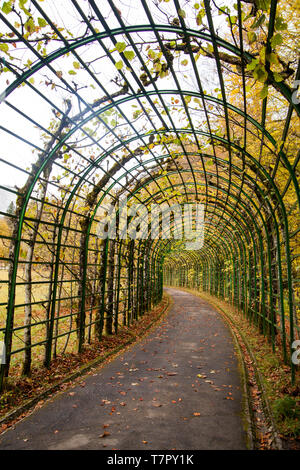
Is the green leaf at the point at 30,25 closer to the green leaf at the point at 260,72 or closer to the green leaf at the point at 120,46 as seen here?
the green leaf at the point at 120,46

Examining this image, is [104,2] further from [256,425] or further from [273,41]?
[256,425]

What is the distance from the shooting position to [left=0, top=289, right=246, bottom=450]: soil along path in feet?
11.4

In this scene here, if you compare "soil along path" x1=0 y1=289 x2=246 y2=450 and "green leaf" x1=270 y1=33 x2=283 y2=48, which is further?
"soil along path" x1=0 y1=289 x2=246 y2=450

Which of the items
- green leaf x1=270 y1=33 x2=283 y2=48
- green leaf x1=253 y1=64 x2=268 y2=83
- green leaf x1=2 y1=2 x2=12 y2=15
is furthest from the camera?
green leaf x1=2 y1=2 x2=12 y2=15

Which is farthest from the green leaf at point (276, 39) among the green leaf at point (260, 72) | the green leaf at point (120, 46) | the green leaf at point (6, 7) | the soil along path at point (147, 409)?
the soil along path at point (147, 409)

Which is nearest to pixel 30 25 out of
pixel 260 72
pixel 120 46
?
pixel 120 46

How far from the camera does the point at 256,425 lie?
391 centimetres

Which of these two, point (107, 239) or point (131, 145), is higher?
point (131, 145)

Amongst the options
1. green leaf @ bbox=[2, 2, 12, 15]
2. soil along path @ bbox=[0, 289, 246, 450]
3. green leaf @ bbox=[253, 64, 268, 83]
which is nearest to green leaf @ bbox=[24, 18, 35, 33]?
green leaf @ bbox=[2, 2, 12, 15]

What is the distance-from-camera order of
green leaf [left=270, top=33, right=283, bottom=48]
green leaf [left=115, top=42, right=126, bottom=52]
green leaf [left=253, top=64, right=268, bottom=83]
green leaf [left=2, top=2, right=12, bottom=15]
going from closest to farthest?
green leaf [left=270, top=33, right=283, bottom=48] < green leaf [left=253, top=64, right=268, bottom=83] < green leaf [left=2, top=2, right=12, bottom=15] < green leaf [left=115, top=42, right=126, bottom=52]

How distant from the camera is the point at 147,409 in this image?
4.35 metres

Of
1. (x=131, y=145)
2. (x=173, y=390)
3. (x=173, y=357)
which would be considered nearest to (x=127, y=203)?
(x=131, y=145)

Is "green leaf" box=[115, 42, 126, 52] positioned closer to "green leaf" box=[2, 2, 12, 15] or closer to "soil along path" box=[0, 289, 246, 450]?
"green leaf" box=[2, 2, 12, 15]

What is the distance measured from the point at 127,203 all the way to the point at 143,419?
6.96 metres
